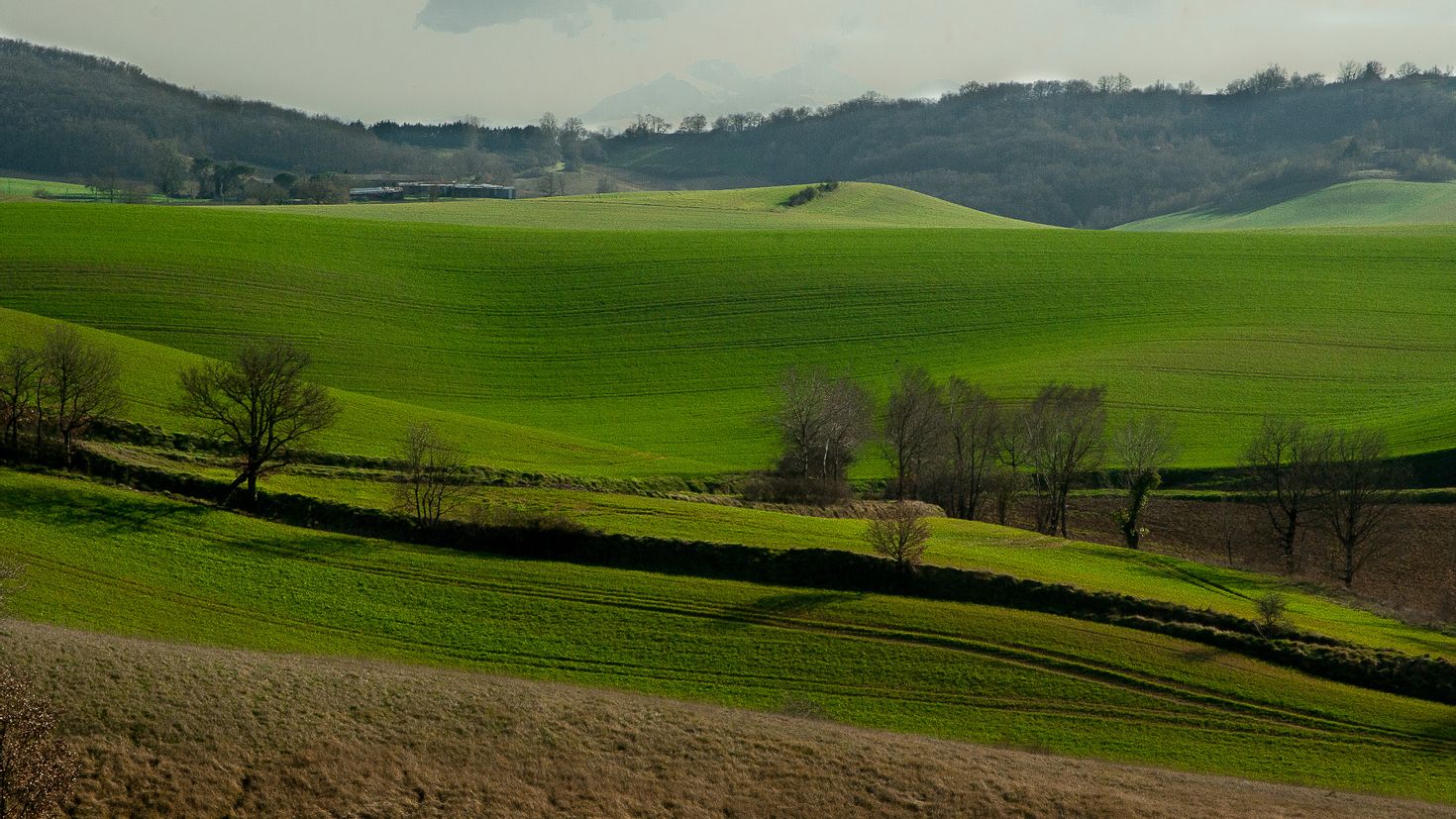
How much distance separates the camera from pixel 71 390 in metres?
44.9

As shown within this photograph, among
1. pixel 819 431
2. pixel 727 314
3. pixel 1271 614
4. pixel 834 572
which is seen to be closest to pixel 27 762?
pixel 834 572

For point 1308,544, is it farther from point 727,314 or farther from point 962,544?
point 727,314

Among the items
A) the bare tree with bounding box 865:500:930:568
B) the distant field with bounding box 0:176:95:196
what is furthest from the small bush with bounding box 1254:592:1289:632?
the distant field with bounding box 0:176:95:196

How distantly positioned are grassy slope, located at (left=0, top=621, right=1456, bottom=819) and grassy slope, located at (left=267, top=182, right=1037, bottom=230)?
93.0 metres

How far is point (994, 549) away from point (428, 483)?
70.7 ft

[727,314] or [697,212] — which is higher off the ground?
[697,212]

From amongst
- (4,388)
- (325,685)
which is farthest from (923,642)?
(4,388)

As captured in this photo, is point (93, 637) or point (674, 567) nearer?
point (93, 637)

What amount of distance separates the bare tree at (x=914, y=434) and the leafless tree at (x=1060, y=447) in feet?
16.0

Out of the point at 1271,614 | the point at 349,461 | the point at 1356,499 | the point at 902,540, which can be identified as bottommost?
the point at 1271,614

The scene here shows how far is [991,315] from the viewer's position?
Result: 90250mm

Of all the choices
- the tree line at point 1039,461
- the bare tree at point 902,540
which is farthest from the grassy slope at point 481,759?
the tree line at point 1039,461

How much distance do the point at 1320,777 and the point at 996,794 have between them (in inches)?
349

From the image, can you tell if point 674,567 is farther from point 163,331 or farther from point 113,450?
point 163,331
